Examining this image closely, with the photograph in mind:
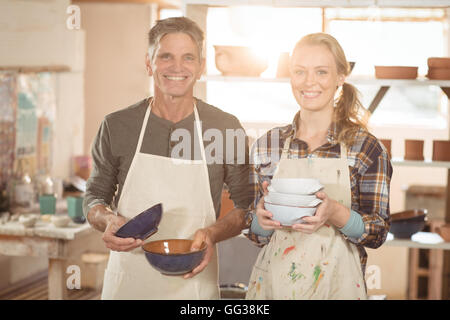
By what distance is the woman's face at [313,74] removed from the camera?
127 cm

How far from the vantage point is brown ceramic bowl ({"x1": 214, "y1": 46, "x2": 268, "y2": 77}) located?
1948mm

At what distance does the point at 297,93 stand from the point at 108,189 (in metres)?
0.56

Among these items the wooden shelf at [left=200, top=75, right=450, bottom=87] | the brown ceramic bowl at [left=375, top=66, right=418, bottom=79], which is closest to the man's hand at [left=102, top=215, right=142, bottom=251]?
the wooden shelf at [left=200, top=75, right=450, bottom=87]

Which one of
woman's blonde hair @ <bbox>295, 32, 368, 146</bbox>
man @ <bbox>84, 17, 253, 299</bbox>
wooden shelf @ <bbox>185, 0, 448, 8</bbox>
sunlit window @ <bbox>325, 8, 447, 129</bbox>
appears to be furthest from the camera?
sunlit window @ <bbox>325, 8, 447, 129</bbox>

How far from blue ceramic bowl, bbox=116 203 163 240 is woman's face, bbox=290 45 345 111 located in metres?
0.44

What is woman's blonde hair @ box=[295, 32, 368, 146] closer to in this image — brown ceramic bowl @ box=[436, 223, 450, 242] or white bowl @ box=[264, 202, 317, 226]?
white bowl @ box=[264, 202, 317, 226]

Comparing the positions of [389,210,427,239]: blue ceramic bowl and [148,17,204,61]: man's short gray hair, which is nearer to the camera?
[148,17,204,61]: man's short gray hair

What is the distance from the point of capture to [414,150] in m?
2.18

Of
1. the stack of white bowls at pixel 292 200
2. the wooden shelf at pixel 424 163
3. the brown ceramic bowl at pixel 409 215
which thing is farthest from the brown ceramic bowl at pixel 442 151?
the stack of white bowls at pixel 292 200

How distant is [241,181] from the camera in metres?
1.40

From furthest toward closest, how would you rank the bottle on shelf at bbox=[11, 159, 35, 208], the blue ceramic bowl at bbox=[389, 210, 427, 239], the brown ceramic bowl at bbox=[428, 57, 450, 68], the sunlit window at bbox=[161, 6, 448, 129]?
the sunlit window at bbox=[161, 6, 448, 129] → the bottle on shelf at bbox=[11, 159, 35, 208] → the blue ceramic bowl at bbox=[389, 210, 427, 239] → the brown ceramic bowl at bbox=[428, 57, 450, 68]

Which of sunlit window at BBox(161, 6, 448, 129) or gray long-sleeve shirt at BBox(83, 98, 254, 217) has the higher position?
sunlit window at BBox(161, 6, 448, 129)

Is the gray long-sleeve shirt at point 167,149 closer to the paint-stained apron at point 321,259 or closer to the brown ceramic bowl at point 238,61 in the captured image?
the paint-stained apron at point 321,259
